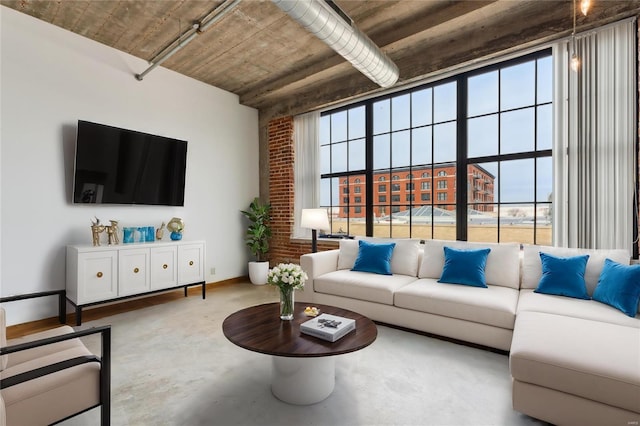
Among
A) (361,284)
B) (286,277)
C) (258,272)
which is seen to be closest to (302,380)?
(286,277)

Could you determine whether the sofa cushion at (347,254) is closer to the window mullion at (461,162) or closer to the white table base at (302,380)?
the window mullion at (461,162)

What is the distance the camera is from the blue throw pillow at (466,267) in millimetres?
2932

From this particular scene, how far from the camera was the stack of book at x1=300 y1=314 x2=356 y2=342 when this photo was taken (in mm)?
1901

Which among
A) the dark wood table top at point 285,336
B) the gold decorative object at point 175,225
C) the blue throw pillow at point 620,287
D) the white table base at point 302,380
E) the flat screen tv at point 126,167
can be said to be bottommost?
the white table base at point 302,380

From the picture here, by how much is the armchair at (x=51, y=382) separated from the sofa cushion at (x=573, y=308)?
2.71 meters

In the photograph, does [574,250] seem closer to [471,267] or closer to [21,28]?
[471,267]

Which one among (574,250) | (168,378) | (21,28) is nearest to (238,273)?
(168,378)

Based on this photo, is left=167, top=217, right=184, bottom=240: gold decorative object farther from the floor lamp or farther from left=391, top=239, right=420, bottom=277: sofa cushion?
left=391, top=239, right=420, bottom=277: sofa cushion

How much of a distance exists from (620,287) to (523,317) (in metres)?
0.78

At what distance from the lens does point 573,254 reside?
2713 mm

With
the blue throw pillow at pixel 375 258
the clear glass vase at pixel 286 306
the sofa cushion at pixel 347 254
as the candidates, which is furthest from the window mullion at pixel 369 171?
the clear glass vase at pixel 286 306

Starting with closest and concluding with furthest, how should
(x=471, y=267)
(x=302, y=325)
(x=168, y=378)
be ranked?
1. (x=302, y=325)
2. (x=168, y=378)
3. (x=471, y=267)

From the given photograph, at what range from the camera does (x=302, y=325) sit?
79.7 inches

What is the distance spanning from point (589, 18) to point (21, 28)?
557cm
